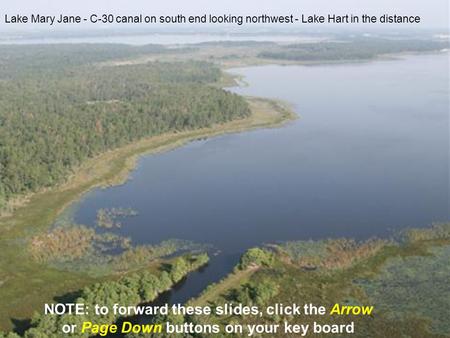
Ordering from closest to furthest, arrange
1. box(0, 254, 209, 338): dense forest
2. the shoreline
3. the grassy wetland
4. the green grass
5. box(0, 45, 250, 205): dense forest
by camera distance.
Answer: box(0, 254, 209, 338): dense forest < the green grass < the grassy wetland < the shoreline < box(0, 45, 250, 205): dense forest

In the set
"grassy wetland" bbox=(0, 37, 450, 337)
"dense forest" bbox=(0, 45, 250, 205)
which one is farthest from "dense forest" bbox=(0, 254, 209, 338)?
"dense forest" bbox=(0, 45, 250, 205)

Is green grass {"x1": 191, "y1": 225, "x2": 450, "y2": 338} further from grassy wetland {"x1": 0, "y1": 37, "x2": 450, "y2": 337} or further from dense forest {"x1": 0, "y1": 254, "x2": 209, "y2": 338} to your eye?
dense forest {"x1": 0, "y1": 254, "x2": 209, "y2": 338}

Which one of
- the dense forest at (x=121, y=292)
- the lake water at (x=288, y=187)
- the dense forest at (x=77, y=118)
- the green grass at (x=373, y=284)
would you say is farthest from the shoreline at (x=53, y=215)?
the green grass at (x=373, y=284)

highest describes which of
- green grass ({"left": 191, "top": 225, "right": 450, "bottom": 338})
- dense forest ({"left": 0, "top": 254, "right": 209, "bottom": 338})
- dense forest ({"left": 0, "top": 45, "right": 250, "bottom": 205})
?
dense forest ({"left": 0, "top": 45, "right": 250, "bottom": 205})

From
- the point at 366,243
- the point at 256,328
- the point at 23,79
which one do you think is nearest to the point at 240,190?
the point at 366,243

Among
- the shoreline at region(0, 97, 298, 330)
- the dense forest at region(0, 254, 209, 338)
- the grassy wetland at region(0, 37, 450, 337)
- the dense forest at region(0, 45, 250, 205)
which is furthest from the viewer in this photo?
the dense forest at region(0, 45, 250, 205)

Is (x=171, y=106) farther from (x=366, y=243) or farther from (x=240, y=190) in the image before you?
(x=366, y=243)

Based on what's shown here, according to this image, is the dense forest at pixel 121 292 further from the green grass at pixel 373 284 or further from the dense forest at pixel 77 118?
the dense forest at pixel 77 118

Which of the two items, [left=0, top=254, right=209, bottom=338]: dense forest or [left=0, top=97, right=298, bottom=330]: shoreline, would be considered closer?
[left=0, top=254, right=209, bottom=338]: dense forest

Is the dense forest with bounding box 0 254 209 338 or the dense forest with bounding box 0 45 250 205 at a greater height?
the dense forest with bounding box 0 45 250 205
